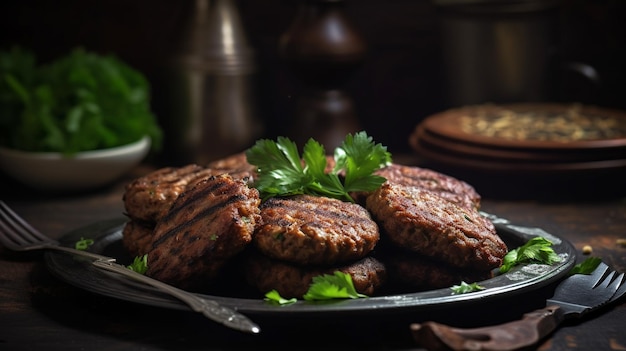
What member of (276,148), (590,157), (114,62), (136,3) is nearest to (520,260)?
(276,148)

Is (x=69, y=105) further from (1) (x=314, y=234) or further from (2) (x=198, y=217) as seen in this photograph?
(1) (x=314, y=234)

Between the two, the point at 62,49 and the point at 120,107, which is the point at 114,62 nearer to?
the point at 120,107

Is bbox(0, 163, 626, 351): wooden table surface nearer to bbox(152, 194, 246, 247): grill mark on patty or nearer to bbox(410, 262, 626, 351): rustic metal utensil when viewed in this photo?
bbox(410, 262, 626, 351): rustic metal utensil

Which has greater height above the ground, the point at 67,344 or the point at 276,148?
the point at 276,148

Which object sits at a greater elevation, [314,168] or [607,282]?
[314,168]

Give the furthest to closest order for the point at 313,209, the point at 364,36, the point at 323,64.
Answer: the point at 364,36 → the point at 323,64 → the point at 313,209

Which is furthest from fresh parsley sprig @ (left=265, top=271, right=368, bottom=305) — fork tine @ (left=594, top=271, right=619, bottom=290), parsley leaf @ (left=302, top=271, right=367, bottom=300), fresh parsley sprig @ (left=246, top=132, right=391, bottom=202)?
fork tine @ (left=594, top=271, right=619, bottom=290)

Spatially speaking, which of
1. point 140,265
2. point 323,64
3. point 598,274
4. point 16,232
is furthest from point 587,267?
point 323,64

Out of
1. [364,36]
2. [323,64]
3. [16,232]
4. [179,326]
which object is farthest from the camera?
[364,36]
